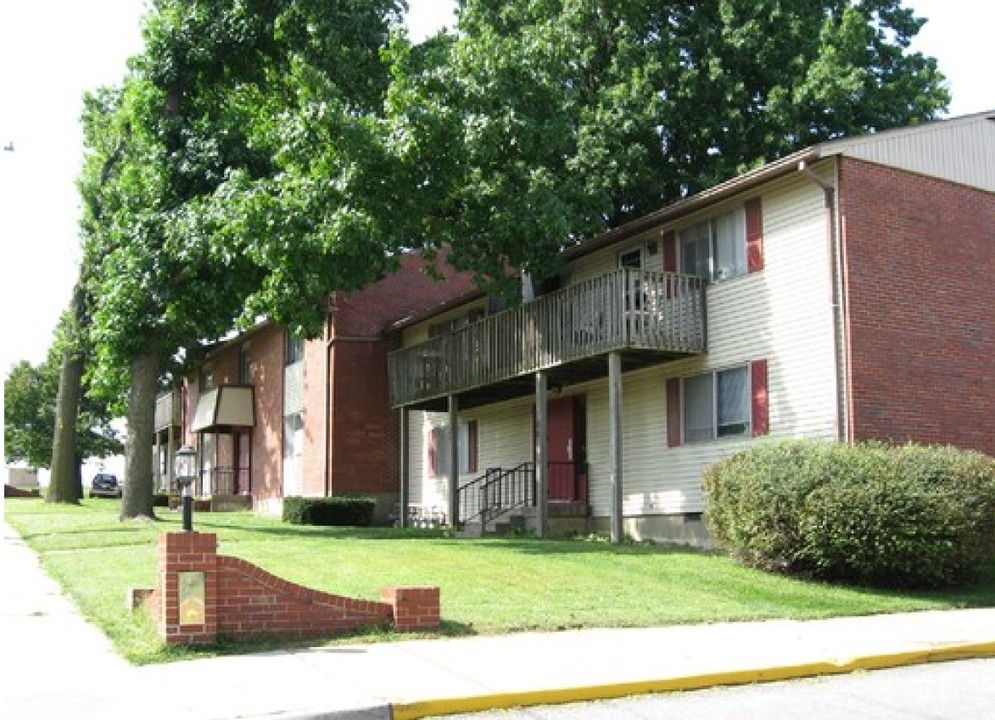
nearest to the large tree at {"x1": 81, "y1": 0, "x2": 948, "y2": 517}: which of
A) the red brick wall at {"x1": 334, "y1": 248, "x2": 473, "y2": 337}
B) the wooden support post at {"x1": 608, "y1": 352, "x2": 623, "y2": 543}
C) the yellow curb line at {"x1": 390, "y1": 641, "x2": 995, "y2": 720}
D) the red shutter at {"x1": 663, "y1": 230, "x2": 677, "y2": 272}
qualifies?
the red shutter at {"x1": 663, "y1": 230, "x2": 677, "y2": 272}

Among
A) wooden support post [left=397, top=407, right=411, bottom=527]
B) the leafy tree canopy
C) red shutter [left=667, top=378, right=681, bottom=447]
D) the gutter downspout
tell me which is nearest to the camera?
the gutter downspout

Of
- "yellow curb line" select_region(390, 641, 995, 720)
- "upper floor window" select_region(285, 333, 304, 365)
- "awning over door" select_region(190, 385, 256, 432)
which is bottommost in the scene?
"yellow curb line" select_region(390, 641, 995, 720)

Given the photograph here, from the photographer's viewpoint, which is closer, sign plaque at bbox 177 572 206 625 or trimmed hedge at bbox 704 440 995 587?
sign plaque at bbox 177 572 206 625

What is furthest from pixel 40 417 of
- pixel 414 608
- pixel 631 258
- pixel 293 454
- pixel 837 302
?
pixel 414 608

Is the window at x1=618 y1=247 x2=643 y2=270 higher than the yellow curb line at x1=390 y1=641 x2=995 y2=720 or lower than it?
higher

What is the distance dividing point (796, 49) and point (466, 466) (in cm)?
1412

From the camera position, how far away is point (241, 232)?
20734mm

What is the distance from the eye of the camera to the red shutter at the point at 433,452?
3114 centimetres

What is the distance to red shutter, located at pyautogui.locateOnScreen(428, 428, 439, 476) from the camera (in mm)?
31141

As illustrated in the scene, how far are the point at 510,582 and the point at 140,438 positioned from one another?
13.6 meters

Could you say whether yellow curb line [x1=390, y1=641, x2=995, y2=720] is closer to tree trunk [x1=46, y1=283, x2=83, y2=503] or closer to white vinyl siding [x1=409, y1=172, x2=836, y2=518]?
white vinyl siding [x1=409, y1=172, x2=836, y2=518]

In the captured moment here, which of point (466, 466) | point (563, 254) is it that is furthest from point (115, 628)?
point (466, 466)

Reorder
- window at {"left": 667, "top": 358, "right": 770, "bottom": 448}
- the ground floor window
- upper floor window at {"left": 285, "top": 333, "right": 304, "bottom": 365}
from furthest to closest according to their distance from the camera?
upper floor window at {"left": 285, "top": 333, "right": 304, "bottom": 365} → the ground floor window → window at {"left": 667, "top": 358, "right": 770, "bottom": 448}

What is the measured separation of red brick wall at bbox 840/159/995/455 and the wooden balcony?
3337mm
